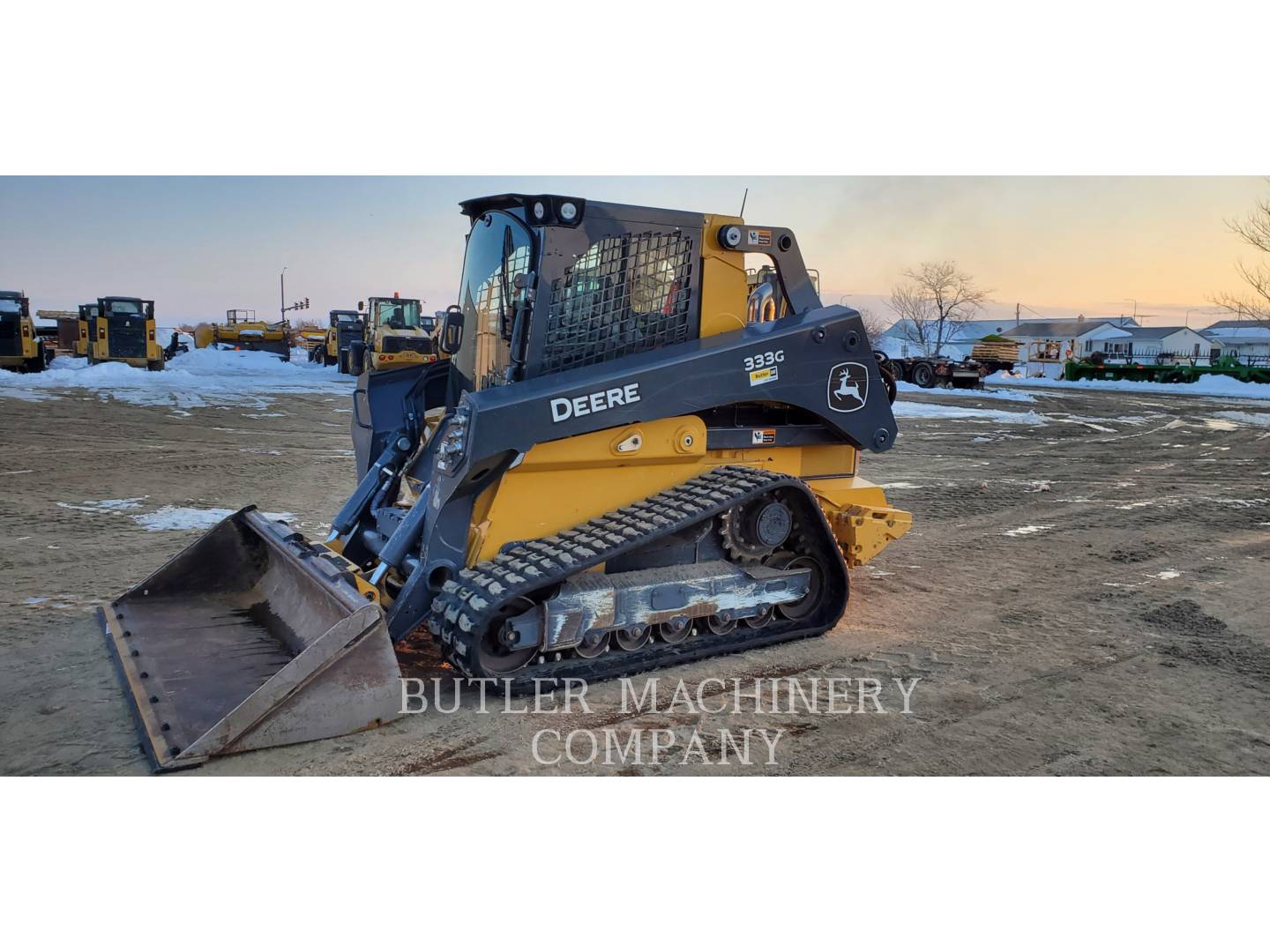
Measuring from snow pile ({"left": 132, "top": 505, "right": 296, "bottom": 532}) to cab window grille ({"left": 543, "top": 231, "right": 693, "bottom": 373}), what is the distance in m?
4.08

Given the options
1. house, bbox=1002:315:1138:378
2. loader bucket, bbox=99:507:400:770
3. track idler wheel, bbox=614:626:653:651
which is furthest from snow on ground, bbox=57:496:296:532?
house, bbox=1002:315:1138:378

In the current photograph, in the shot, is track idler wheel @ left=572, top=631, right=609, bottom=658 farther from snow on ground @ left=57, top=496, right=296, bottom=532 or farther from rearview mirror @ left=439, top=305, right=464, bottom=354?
snow on ground @ left=57, top=496, right=296, bottom=532

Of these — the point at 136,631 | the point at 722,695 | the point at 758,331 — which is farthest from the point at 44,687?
the point at 758,331

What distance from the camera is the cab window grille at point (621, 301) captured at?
514 centimetres

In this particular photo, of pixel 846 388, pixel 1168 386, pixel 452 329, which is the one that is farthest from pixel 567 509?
pixel 1168 386

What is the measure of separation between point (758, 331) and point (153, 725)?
379cm

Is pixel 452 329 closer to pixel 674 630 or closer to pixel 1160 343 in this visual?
pixel 674 630

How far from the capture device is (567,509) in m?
5.07

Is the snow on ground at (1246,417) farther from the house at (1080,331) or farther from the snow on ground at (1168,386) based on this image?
the house at (1080,331)

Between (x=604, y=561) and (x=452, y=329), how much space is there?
2.05 meters

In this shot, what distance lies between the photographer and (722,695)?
4.62 meters

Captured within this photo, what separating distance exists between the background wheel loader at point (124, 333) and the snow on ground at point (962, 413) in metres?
23.0

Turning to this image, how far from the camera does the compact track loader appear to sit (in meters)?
4.50

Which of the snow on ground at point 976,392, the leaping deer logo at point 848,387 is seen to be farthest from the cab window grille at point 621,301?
the snow on ground at point 976,392
